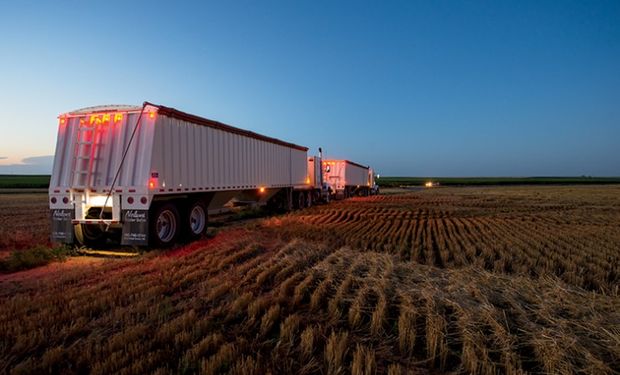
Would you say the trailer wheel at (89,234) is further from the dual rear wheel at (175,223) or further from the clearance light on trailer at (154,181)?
the clearance light on trailer at (154,181)

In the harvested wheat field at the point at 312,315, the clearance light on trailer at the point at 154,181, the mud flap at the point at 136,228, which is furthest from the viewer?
the clearance light on trailer at the point at 154,181

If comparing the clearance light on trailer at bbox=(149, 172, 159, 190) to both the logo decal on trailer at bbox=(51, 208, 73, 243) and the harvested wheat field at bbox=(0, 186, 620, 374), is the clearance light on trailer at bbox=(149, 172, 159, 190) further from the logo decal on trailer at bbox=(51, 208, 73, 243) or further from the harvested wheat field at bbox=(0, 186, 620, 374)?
the logo decal on trailer at bbox=(51, 208, 73, 243)

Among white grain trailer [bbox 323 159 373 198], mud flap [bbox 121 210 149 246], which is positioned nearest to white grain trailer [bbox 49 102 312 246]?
mud flap [bbox 121 210 149 246]

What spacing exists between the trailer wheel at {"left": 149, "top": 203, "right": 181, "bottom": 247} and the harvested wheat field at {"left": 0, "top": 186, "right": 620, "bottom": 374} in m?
0.88

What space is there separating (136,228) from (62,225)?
2133 millimetres

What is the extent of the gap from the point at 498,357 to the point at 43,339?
463 centimetres

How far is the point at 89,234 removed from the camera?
10766 mm

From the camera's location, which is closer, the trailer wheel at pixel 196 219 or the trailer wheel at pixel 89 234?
the trailer wheel at pixel 89 234

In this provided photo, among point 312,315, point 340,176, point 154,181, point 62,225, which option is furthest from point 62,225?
point 340,176

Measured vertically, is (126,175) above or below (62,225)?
above

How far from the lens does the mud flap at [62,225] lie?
33.5 feet

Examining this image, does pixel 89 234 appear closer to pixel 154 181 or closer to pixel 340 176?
pixel 154 181

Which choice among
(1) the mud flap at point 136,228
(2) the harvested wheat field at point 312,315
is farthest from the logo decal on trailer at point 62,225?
(2) the harvested wheat field at point 312,315

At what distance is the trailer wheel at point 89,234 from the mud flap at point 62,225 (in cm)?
23
